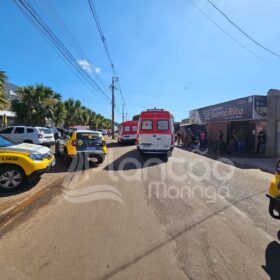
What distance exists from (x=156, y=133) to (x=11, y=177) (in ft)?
25.8

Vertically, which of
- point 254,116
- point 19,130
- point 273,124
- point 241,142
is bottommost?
point 241,142

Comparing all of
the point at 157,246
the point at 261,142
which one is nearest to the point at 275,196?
the point at 157,246

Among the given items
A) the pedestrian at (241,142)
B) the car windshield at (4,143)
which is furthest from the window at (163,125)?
the car windshield at (4,143)

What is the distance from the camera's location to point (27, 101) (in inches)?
929

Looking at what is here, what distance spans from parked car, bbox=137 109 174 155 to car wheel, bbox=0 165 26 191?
7272mm

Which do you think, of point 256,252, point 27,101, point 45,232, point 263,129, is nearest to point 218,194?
point 256,252

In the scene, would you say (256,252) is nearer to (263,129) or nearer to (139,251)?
(139,251)

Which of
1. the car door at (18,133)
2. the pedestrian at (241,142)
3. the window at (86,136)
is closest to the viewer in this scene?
the window at (86,136)

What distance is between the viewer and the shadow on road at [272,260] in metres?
2.94

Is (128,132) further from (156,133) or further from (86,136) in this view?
(86,136)

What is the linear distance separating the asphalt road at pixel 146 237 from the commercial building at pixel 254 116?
1010 centimetres

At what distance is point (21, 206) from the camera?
531cm

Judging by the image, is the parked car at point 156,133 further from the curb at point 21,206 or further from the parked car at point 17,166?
the parked car at point 17,166

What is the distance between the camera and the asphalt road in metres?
2.98
